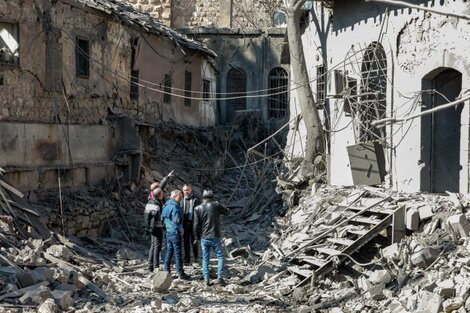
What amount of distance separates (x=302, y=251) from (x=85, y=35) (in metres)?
7.26

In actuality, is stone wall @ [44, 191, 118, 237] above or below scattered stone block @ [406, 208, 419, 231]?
below

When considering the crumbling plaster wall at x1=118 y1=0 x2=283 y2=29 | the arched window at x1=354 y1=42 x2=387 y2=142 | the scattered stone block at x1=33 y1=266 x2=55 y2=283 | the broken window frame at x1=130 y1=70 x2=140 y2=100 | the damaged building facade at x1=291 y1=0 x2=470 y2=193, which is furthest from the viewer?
the crumbling plaster wall at x1=118 y1=0 x2=283 y2=29

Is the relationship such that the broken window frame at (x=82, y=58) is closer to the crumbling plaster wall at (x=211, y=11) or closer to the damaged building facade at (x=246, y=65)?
the damaged building facade at (x=246, y=65)

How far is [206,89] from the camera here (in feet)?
80.4

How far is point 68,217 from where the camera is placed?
12.8m

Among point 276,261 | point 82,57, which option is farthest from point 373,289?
point 82,57

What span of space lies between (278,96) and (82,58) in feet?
47.7

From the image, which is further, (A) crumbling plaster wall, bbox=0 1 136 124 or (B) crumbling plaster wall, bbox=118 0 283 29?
(B) crumbling plaster wall, bbox=118 0 283 29

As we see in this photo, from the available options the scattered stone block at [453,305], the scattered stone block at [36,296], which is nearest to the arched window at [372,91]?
the scattered stone block at [453,305]

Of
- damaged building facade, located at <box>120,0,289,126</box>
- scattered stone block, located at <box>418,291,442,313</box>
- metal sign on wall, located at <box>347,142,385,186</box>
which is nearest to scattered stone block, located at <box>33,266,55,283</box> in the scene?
scattered stone block, located at <box>418,291,442,313</box>

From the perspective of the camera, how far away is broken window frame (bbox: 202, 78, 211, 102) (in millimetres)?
23750

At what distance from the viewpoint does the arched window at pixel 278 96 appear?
2773 centimetres

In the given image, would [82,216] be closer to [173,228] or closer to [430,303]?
[173,228]

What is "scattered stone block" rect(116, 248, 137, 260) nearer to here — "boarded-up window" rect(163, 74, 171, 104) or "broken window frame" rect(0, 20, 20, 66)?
"broken window frame" rect(0, 20, 20, 66)
